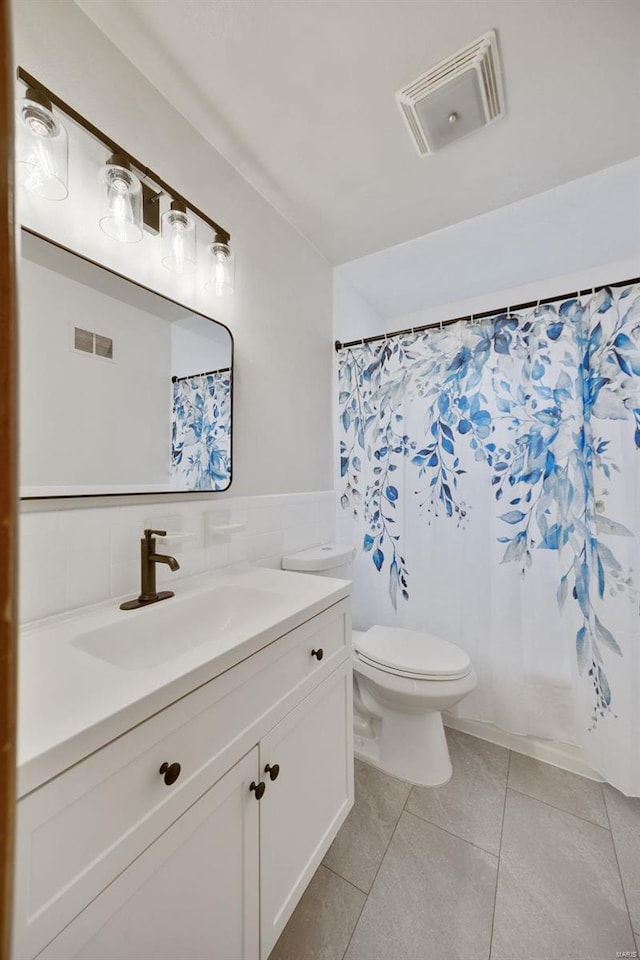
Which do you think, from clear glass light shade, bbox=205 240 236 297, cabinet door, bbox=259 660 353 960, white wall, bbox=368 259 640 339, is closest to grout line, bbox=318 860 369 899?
cabinet door, bbox=259 660 353 960

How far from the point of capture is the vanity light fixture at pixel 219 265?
1266mm

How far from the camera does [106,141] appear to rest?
951 millimetres

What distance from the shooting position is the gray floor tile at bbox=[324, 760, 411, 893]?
1.13m

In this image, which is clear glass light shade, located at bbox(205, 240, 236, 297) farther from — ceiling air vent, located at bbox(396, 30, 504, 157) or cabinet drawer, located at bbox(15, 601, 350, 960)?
cabinet drawer, located at bbox(15, 601, 350, 960)

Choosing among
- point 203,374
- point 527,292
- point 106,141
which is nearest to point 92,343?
point 203,374

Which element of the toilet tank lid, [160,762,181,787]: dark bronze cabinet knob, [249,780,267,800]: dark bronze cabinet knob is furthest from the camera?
the toilet tank lid

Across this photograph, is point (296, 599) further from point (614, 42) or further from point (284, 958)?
point (614, 42)

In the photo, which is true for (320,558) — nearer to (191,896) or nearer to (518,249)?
(191,896)

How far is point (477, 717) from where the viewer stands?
1640 millimetres

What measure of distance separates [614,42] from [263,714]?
1.98m

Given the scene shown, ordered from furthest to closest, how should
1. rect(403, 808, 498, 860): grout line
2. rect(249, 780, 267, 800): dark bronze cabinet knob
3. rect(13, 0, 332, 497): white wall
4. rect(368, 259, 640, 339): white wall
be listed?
rect(368, 259, 640, 339): white wall, rect(403, 808, 498, 860): grout line, rect(13, 0, 332, 497): white wall, rect(249, 780, 267, 800): dark bronze cabinet knob

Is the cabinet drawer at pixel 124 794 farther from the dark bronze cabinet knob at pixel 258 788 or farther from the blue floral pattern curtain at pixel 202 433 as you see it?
the blue floral pattern curtain at pixel 202 433

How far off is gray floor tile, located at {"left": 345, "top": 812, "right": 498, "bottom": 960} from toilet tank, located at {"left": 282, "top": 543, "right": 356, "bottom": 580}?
89 centimetres

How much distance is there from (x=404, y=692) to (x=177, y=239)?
1710 millimetres
